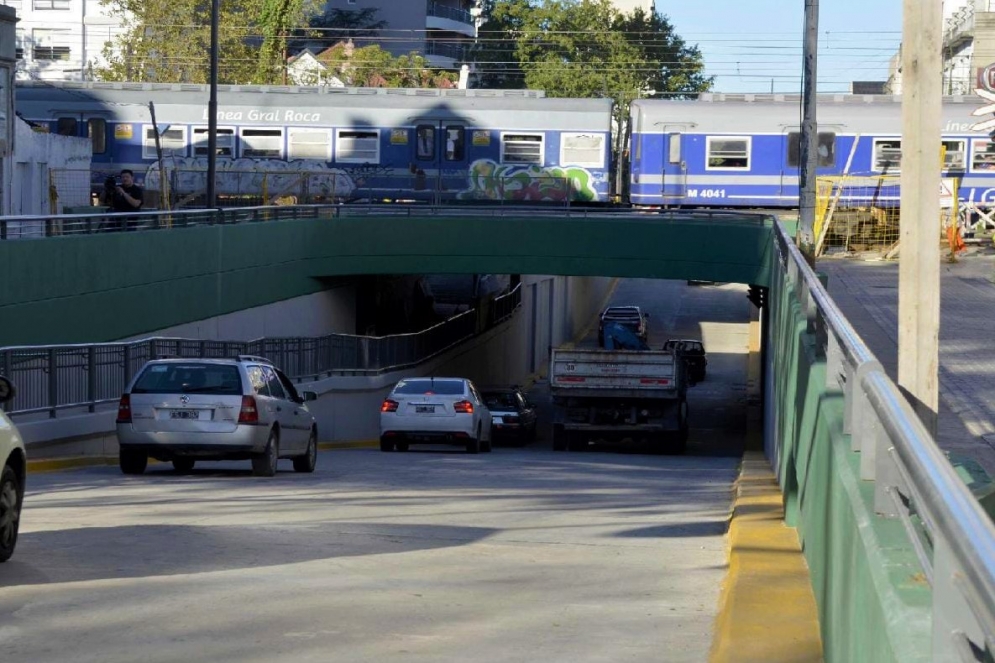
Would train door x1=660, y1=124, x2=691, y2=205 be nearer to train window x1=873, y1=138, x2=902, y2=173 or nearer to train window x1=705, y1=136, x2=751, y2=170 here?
train window x1=705, y1=136, x2=751, y2=170

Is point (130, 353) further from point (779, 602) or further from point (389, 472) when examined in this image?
point (779, 602)

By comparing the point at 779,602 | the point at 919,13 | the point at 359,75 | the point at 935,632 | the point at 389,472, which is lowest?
the point at 389,472

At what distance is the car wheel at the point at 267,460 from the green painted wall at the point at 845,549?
8592mm

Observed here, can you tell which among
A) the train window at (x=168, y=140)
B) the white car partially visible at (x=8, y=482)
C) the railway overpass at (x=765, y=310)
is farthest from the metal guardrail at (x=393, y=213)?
the white car partially visible at (x=8, y=482)

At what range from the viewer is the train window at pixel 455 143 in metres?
43.0

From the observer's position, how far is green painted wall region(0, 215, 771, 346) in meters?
29.9

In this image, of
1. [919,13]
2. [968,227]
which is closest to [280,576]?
[919,13]

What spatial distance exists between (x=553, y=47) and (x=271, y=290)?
209 feet

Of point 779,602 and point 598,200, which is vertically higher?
point 598,200

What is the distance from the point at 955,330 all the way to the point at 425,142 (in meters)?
21.9

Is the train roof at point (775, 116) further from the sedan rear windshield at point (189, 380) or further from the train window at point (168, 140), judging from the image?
the sedan rear windshield at point (189, 380)

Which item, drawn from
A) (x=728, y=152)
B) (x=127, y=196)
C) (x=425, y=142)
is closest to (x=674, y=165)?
(x=728, y=152)

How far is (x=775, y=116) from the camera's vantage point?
139 feet

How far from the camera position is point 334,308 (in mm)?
43406
